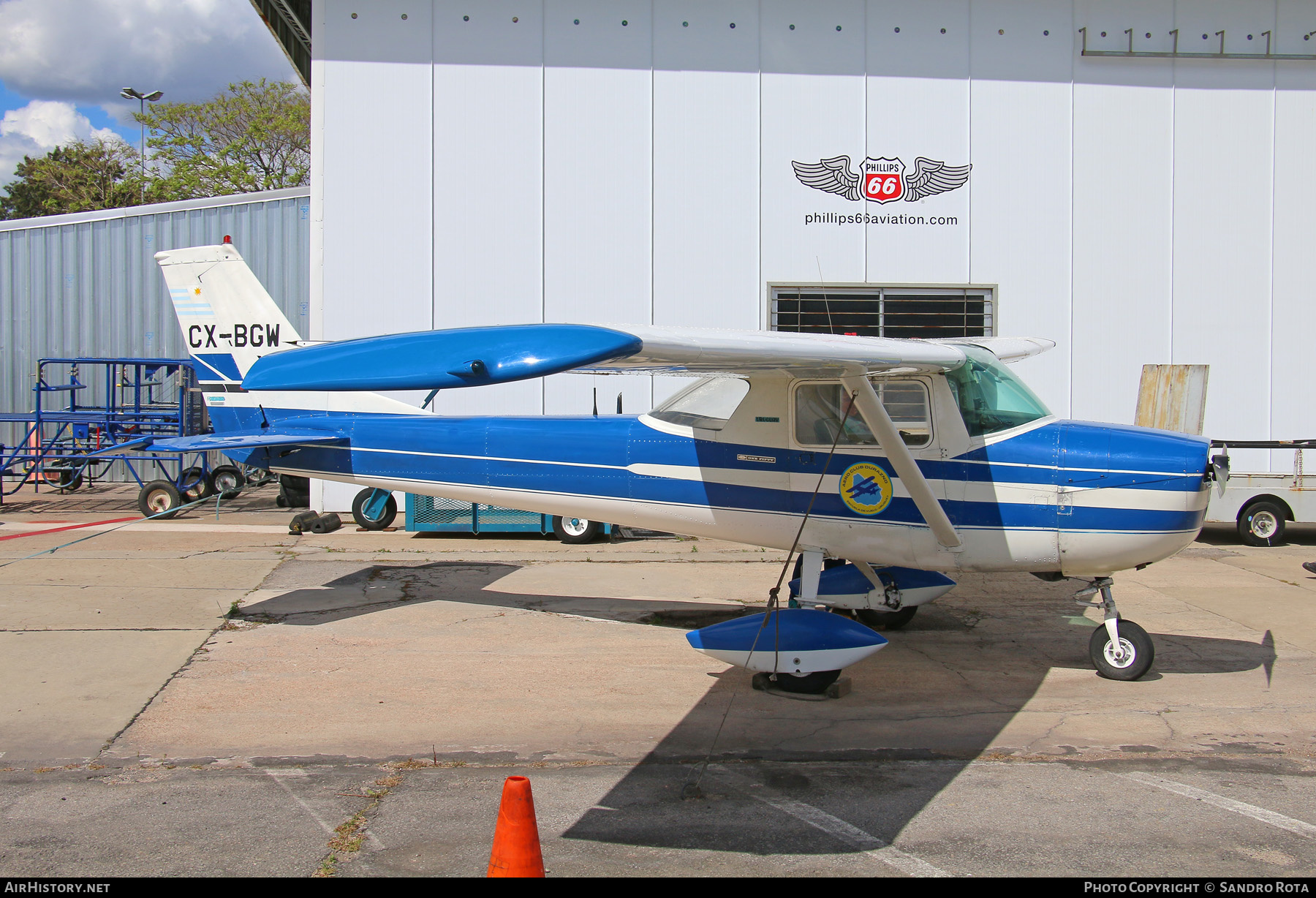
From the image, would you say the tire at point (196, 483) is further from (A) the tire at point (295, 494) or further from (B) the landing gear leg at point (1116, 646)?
(B) the landing gear leg at point (1116, 646)

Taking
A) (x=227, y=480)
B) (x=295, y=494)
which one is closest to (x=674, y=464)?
(x=295, y=494)

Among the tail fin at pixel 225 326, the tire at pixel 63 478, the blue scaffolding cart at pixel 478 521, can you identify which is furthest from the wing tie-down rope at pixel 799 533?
the tire at pixel 63 478

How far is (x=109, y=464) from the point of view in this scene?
18.2 meters

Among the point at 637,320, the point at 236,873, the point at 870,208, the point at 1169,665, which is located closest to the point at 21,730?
the point at 236,873

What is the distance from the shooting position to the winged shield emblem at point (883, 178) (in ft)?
44.1

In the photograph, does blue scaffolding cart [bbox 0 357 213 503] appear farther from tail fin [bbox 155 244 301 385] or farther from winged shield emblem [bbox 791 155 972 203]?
winged shield emblem [bbox 791 155 972 203]

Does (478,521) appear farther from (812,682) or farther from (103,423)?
(103,423)

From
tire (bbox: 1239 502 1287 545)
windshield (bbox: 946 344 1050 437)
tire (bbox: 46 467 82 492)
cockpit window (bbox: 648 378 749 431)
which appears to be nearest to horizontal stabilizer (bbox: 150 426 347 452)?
cockpit window (bbox: 648 378 749 431)

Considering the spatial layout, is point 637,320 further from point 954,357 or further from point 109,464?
point 109,464

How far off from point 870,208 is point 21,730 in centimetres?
1176

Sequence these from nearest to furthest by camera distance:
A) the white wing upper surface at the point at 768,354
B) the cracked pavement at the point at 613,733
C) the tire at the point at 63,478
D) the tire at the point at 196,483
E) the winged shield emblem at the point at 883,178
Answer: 1. the cracked pavement at the point at 613,733
2. the white wing upper surface at the point at 768,354
3. the winged shield emblem at the point at 883,178
4. the tire at the point at 196,483
5. the tire at the point at 63,478

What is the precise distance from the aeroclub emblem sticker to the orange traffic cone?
363cm

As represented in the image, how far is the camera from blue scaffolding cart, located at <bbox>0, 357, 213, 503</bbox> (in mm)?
14617

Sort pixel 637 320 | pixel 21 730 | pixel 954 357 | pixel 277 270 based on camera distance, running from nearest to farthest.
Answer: pixel 21 730 < pixel 954 357 < pixel 637 320 < pixel 277 270
